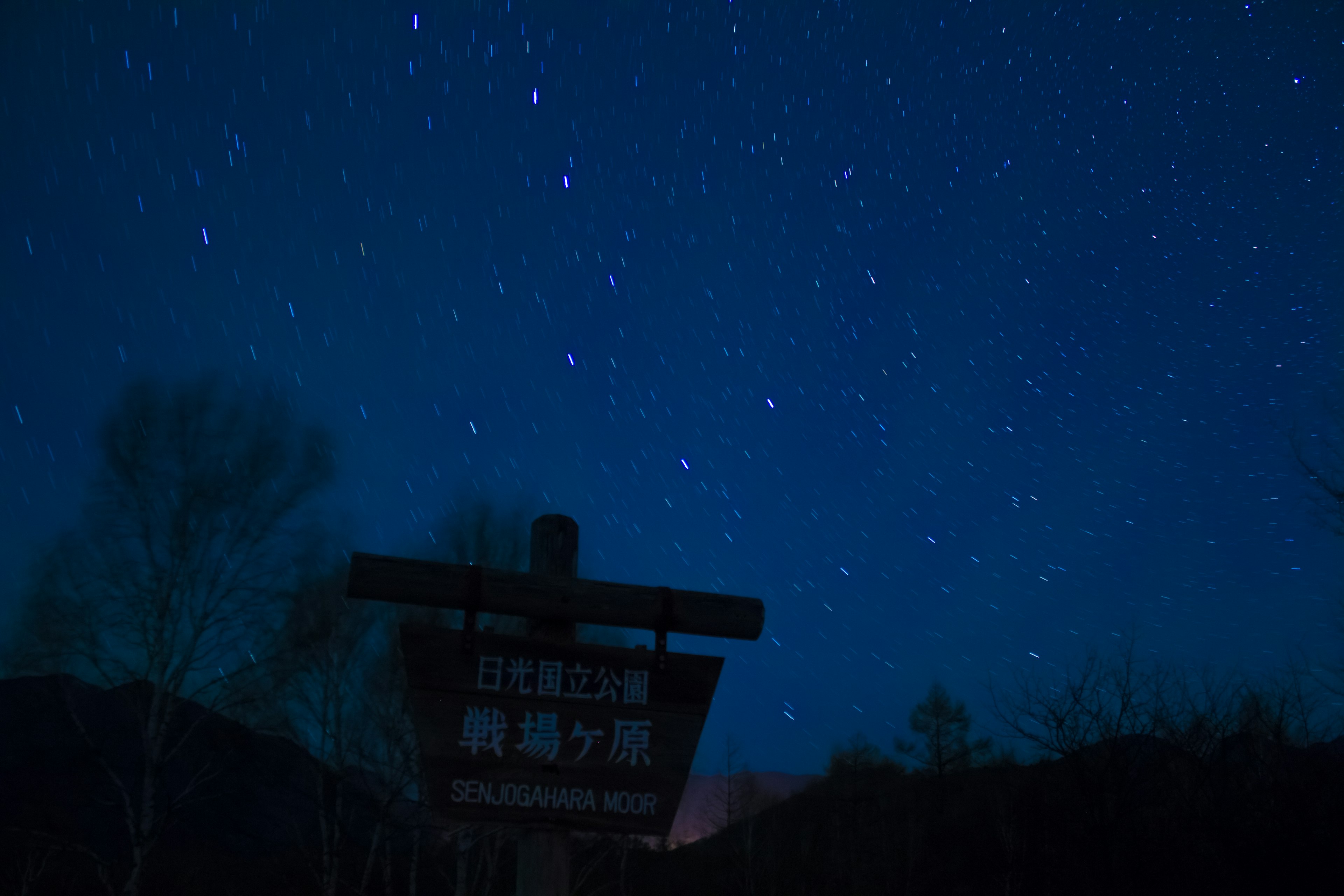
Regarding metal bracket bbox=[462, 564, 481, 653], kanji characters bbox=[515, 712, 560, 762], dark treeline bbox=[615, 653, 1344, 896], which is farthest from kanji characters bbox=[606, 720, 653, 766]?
dark treeline bbox=[615, 653, 1344, 896]

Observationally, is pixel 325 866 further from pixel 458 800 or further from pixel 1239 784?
pixel 1239 784

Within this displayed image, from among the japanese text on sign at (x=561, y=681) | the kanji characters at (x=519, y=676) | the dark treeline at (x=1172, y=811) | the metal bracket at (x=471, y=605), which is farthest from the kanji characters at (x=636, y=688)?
the dark treeline at (x=1172, y=811)

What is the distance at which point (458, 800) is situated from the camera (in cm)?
366

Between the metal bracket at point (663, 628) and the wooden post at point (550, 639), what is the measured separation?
418 millimetres

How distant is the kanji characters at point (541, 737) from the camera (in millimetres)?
3779

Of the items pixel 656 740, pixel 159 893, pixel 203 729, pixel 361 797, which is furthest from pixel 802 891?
pixel 656 740

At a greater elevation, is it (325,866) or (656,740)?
(656,740)

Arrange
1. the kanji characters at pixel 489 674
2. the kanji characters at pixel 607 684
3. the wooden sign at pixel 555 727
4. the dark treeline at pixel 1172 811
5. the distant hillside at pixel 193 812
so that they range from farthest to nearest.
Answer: the distant hillside at pixel 193 812
the dark treeline at pixel 1172 811
the kanji characters at pixel 607 684
the kanji characters at pixel 489 674
the wooden sign at pixel 555 727

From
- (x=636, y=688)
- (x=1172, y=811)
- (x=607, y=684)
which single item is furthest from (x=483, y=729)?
(x=1172, y=811)

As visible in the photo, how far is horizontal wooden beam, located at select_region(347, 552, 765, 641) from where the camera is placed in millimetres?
3840

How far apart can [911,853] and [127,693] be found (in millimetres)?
29514

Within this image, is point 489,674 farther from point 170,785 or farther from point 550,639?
point 170,785

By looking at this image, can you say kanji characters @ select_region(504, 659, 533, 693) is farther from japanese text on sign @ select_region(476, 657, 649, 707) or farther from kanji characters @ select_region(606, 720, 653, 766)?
kanji characters @ select_region(606, 720, 653, 766)

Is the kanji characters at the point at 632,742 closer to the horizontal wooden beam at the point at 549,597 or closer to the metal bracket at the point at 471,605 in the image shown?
the horizontal wooden beam at the point at 549,597
